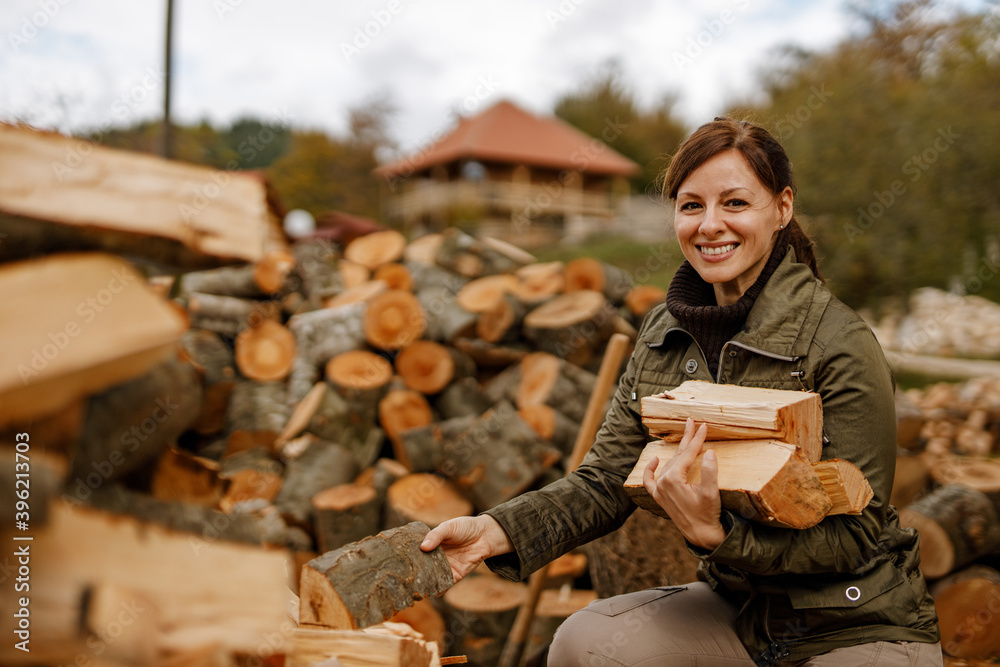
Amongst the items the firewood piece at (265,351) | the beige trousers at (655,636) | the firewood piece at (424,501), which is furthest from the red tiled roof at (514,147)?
the beige trousers at (655,636)

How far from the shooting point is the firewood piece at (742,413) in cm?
143

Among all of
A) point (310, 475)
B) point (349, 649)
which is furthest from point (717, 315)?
point (310, 475)

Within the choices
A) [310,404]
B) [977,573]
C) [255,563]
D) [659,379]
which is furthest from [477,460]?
[255,563]

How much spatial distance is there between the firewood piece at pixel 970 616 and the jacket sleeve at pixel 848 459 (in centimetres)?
169

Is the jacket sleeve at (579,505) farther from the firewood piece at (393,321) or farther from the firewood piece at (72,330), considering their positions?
the firewood piece at (393,321)

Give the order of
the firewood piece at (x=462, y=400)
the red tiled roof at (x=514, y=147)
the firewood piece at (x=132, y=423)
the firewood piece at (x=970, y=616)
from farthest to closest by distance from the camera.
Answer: the red tiled roof at (x=514, y=147) < the firewood piece at (x=462, y=400) < the firewood piece at (x=970, y=616) < the firewood piece at (x=132, y=423)

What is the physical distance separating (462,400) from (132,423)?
3.48 metres

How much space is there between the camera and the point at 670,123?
90.8 ft

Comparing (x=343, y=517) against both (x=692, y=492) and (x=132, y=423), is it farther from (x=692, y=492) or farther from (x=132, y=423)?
(x=132, y=423)

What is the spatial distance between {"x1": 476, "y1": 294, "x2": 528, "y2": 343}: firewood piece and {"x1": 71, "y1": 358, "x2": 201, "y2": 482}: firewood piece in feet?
11.9

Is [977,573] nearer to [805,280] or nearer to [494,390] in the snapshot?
[805,280]

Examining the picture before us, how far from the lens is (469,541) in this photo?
1.71m

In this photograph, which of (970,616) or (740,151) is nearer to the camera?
(740,151)

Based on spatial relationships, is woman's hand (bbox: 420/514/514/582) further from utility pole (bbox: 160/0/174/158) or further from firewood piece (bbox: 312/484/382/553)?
utility pole (bbox: 160/0/174/158)
